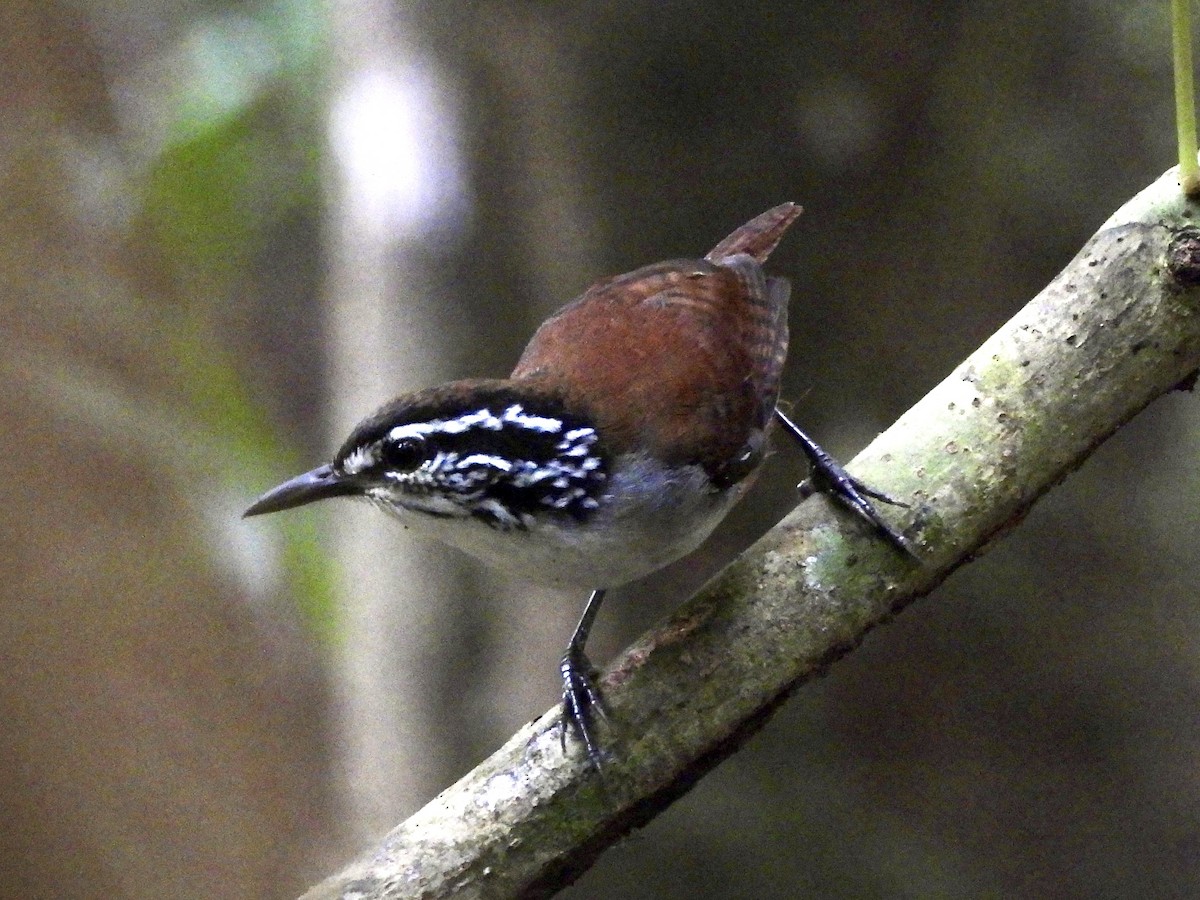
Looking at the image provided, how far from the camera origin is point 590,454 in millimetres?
1520

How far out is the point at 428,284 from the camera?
2406 mm

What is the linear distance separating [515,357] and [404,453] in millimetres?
1011

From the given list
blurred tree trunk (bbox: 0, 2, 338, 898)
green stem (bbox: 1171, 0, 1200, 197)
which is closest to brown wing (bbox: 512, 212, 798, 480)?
green stem (bbox: 1171, 0, 1200, 197)

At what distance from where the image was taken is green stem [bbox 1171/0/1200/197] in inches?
51.2

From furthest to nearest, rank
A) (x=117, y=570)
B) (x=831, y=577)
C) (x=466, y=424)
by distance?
(x=117, y=570), (x=831, y=577), (x=466, y=424)

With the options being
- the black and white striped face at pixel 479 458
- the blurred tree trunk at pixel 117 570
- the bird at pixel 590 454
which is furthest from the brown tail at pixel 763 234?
the blurred tree trunk at pixel 117 570

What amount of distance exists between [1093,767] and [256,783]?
1.88m

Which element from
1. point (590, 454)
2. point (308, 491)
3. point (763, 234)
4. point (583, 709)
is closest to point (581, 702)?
point (583, 709)

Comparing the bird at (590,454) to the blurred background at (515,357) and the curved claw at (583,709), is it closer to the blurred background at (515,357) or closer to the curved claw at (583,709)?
the curved claw at (583,709)

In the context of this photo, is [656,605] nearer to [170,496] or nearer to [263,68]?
[170,496]

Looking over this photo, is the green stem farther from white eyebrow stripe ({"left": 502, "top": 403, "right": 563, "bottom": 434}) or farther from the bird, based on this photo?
white eyebrow stripe ({"left": 502, "top": 403, "right": 563, "bottom": 434})

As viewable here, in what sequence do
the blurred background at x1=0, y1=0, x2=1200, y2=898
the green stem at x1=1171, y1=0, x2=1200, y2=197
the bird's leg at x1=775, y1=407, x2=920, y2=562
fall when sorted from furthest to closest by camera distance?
the blurred background at x1=0, y1=0, x2=1200, y2=898
the bird's leg at x1=775, y1=407, x2=920, y2=562
the green stem at x1=1171, y1=0, x2=1200, y2=197

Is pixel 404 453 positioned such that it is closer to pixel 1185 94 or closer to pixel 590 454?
pixel 590 454

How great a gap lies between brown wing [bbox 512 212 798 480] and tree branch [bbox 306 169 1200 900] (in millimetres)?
188
